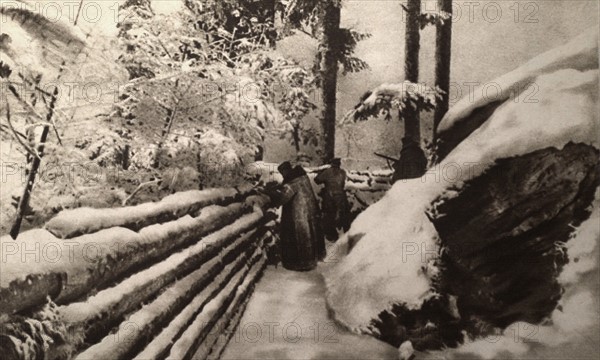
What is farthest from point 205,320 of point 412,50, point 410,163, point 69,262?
point 412,50

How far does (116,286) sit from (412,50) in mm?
3746

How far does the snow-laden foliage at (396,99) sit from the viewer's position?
4.66 meters

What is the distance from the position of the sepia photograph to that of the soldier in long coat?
Answer: 4 centimetres

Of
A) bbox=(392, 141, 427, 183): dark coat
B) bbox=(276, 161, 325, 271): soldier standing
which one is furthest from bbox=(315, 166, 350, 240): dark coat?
bbox=(392, 141, 427, 183): dark coat

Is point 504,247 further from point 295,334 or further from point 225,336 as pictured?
point 225,336

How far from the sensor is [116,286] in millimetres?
2430

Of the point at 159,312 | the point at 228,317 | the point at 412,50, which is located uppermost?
the point at 412,50

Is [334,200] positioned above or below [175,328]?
above

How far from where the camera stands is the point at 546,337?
342 cm

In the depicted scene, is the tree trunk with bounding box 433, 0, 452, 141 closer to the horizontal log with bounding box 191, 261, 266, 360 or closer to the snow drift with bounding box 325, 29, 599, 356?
the snow drift with bounding box 325, 29, 599, 356

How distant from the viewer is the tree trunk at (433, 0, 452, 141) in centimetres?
451

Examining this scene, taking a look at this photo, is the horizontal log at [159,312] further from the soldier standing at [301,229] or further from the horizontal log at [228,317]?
the soldier standing at [301,229]

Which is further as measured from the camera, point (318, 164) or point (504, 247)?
point (318, 164)

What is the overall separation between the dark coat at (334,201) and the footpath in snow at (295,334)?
1.27 m
